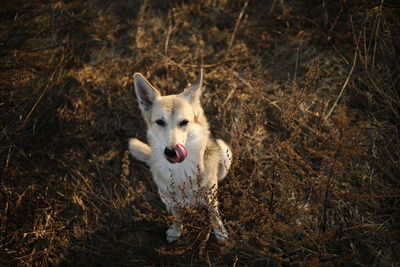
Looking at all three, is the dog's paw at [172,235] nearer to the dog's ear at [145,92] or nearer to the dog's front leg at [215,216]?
the dog's front leg at [215,216]

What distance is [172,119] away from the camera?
2676 millimetres

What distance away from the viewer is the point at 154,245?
324 centimetres

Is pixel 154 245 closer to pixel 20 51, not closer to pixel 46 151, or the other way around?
pixel 46 151

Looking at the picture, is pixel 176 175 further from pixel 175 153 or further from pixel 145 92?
pixel 145 92

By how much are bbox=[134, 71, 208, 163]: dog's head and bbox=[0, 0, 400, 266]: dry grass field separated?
12.2 inches

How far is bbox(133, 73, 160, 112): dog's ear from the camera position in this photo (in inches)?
113

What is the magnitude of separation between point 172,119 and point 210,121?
4.93 feet

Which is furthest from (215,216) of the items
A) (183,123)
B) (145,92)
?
(145,92)

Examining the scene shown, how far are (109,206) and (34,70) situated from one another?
8.92 ft

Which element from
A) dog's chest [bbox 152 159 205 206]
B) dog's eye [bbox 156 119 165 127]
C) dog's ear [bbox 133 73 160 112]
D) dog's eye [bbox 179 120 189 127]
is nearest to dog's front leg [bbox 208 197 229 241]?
dog's chest [bbox 152 159 205 206]

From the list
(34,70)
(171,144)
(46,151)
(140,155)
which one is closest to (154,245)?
(140,155)

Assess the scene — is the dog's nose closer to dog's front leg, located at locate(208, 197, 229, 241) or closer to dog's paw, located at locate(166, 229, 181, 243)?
dog's front leg, located at locate(208, 197, 229, 241)

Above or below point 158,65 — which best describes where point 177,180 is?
below

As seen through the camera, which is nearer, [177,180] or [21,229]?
[177,180]
